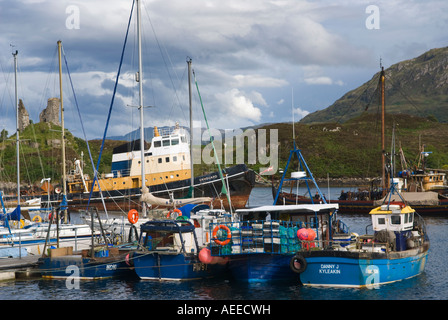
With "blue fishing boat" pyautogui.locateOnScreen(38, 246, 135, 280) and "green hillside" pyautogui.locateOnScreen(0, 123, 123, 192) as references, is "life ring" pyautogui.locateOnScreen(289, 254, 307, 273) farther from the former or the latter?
"green hillside" pyautogui.locateOnScreen(0, 123, 123, 192)

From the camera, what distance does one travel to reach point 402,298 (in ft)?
75.2

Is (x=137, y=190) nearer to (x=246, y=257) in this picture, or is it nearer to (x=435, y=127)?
(x=246, y=257)

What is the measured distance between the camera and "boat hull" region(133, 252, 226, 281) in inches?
1013

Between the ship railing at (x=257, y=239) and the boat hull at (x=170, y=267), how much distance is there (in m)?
1.02

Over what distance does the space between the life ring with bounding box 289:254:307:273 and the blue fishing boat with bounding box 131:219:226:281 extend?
3.94 metres

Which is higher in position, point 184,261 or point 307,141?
point 307,141

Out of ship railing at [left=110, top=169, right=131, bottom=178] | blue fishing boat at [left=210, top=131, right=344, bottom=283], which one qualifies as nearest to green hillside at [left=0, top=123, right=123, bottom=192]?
ship railing at [left=110, top=169, right=131, bottom=178]

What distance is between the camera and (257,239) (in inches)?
994

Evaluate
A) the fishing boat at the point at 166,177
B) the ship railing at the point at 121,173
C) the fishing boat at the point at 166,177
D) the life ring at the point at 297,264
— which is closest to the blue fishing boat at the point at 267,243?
the life ring at the point at 297,264

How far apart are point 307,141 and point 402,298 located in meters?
159

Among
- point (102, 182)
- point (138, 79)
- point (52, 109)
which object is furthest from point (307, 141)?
point (138, 79)

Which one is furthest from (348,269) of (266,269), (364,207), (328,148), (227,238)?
(328,148)

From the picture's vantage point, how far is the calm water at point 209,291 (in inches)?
910
